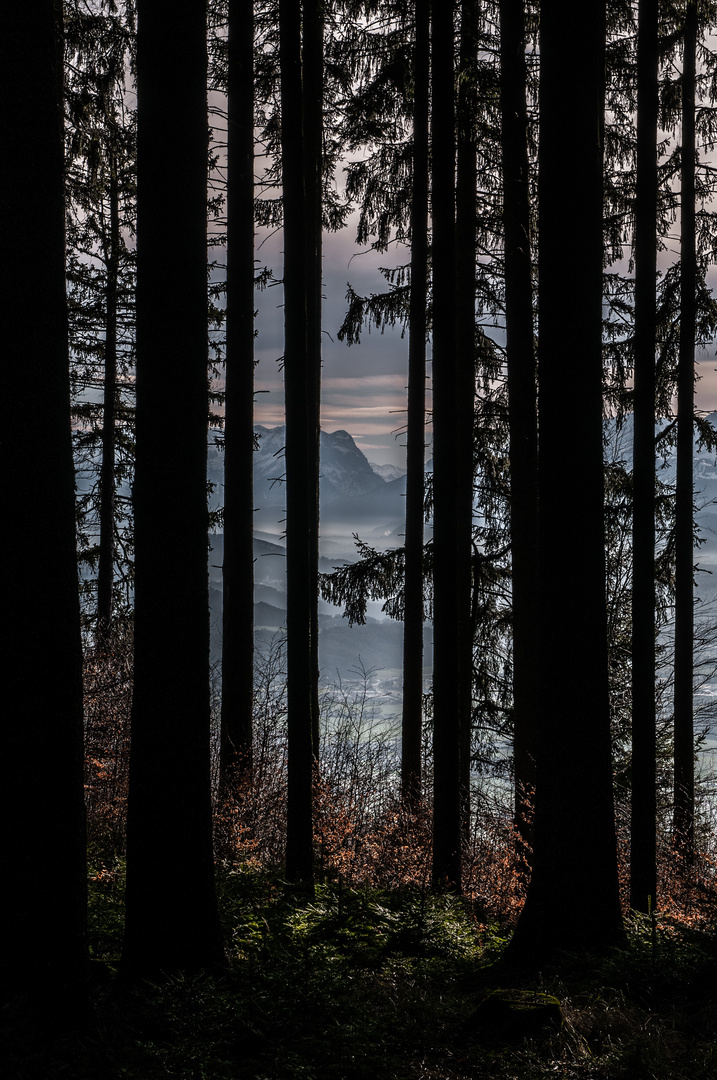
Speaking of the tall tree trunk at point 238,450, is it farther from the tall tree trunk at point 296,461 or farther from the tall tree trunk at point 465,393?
the tall tree trunk at point 465,393

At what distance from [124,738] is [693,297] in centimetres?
990

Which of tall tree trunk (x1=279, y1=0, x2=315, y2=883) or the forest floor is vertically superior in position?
tall tree trunk (x1=279, y1=0, x2=315, y2=883)

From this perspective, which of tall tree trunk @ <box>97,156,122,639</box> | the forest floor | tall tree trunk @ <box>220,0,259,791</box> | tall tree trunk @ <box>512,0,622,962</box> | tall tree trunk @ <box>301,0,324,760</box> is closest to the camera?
the forest floor

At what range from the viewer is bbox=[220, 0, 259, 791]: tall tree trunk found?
31.0 feet

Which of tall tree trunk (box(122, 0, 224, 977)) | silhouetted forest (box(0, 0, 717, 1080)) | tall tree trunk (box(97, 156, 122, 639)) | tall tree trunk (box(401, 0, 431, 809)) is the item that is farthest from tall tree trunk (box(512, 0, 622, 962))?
tall tree trunk (box(97, 156, 122, 639))

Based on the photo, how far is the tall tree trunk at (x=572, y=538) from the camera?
484 centimetres

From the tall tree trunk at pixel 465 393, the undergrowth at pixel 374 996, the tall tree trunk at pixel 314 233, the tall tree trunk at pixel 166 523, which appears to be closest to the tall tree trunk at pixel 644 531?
the undergrowth at pixel 374 996

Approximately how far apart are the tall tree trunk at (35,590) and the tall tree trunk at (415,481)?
7.03 metres

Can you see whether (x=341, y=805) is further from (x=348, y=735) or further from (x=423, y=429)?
(x=423, y=429)

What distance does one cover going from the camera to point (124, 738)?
9.84 m

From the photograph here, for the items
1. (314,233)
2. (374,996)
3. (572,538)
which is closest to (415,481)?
(314,233)

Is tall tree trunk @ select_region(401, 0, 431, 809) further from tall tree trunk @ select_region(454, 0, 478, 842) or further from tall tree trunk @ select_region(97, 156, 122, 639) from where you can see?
tall tree trunk @ select_region(97, 156, 122, 639)

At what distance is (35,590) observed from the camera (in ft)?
12.0

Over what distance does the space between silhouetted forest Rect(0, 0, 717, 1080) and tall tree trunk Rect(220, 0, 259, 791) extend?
0.05 m
